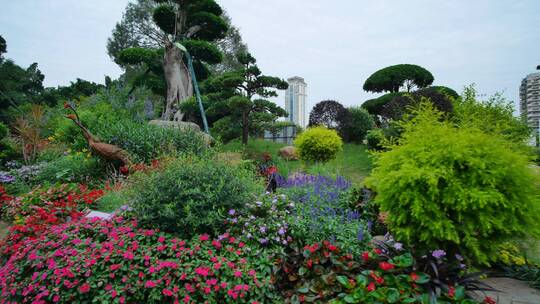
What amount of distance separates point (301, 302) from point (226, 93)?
321 inches

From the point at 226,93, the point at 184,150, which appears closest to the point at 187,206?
the point at 184,150

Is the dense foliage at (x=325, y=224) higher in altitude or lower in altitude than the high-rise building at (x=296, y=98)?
lower

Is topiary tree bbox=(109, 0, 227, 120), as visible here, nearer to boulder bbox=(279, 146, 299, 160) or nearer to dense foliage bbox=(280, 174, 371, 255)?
boulder bbox=(279, 146, 299, 160)

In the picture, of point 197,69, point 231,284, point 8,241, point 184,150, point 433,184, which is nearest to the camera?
point 231,284

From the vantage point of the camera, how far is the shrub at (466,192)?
236 cm

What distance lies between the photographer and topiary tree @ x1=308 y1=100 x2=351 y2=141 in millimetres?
12016

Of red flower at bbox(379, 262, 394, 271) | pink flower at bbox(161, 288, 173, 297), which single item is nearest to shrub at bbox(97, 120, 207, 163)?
pink flower at bbox(161, 288, 173, 297)

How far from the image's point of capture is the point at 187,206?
261 centimetres

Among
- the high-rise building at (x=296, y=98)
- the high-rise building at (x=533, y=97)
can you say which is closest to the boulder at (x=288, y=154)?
the high-rise building at (x=533, y=97)

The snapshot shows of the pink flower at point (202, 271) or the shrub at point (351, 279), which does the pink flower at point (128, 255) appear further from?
the shrub at point (351, 279)

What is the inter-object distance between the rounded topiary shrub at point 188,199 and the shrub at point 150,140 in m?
3.05

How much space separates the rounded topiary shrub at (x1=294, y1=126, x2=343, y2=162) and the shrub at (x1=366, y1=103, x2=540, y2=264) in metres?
5.69

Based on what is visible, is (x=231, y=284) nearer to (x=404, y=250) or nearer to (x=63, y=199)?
(x=404, y=250)

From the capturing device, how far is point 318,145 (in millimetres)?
8273
